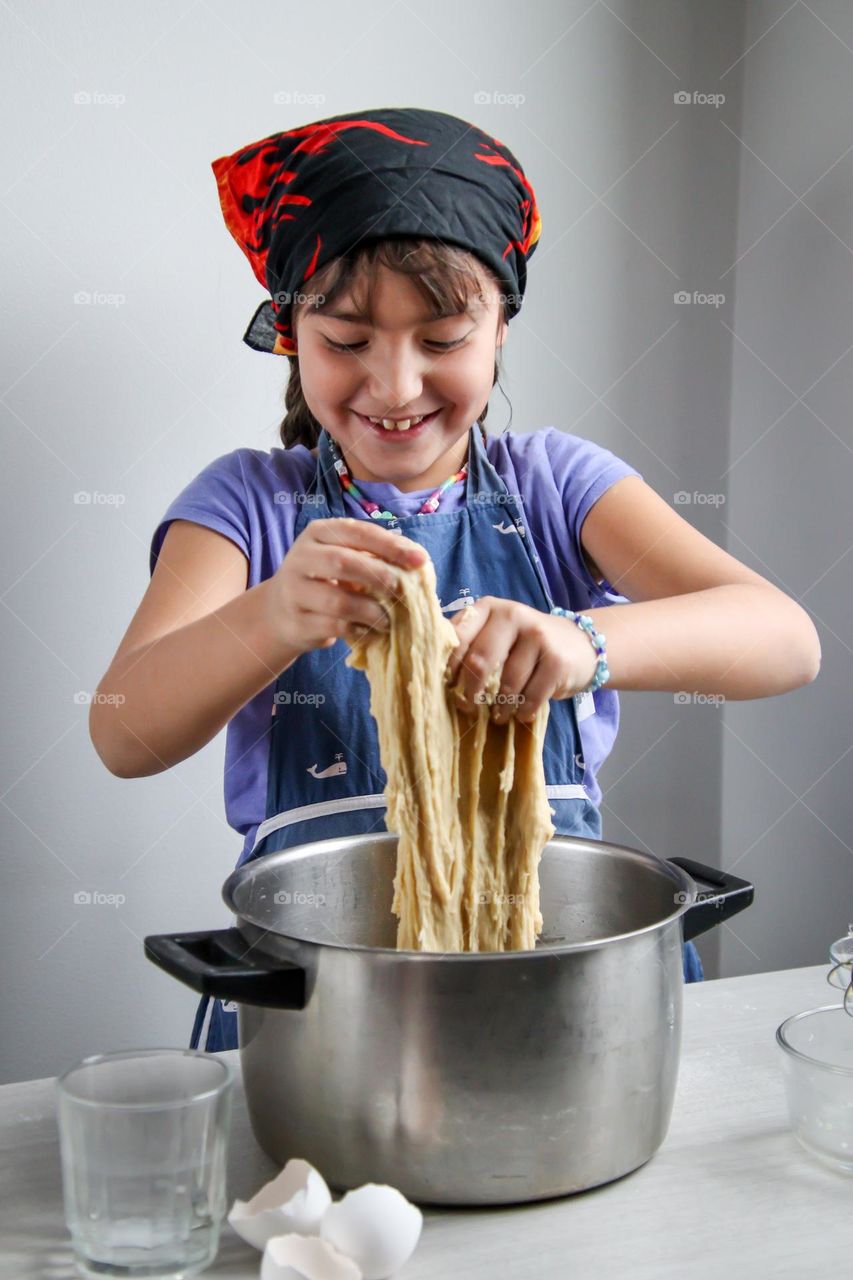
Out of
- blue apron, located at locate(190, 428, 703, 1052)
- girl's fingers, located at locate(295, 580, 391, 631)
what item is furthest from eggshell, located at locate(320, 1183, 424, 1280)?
blue apron, located at locate(190, 428, 703, 1052)

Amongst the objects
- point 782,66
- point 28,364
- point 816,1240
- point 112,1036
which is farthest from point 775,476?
point 816,1240

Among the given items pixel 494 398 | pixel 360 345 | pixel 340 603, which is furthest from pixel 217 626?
pixel 494 398

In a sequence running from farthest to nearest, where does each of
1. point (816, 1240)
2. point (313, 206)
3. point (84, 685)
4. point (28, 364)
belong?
1. point (84, 685)
2. point (28, 364)
3. point (313, 206)
4. point (816, 1240)

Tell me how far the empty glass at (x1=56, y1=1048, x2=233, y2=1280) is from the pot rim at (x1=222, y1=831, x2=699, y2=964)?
0.10m

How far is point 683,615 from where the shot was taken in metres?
1.09

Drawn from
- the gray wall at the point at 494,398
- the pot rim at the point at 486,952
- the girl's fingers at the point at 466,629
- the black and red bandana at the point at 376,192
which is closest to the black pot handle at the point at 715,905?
the pot rim at the point at 486,952

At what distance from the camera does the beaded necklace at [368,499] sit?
51.9 inches

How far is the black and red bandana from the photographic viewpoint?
43.6 inches

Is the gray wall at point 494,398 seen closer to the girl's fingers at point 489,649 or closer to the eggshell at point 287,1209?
the girl's fingers at point 489,649

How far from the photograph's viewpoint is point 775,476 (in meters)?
1.94

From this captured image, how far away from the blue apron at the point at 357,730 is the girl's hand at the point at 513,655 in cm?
29

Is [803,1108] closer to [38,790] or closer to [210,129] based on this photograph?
[38,790]

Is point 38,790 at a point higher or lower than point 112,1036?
higher

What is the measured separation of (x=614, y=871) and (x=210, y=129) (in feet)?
3.65
